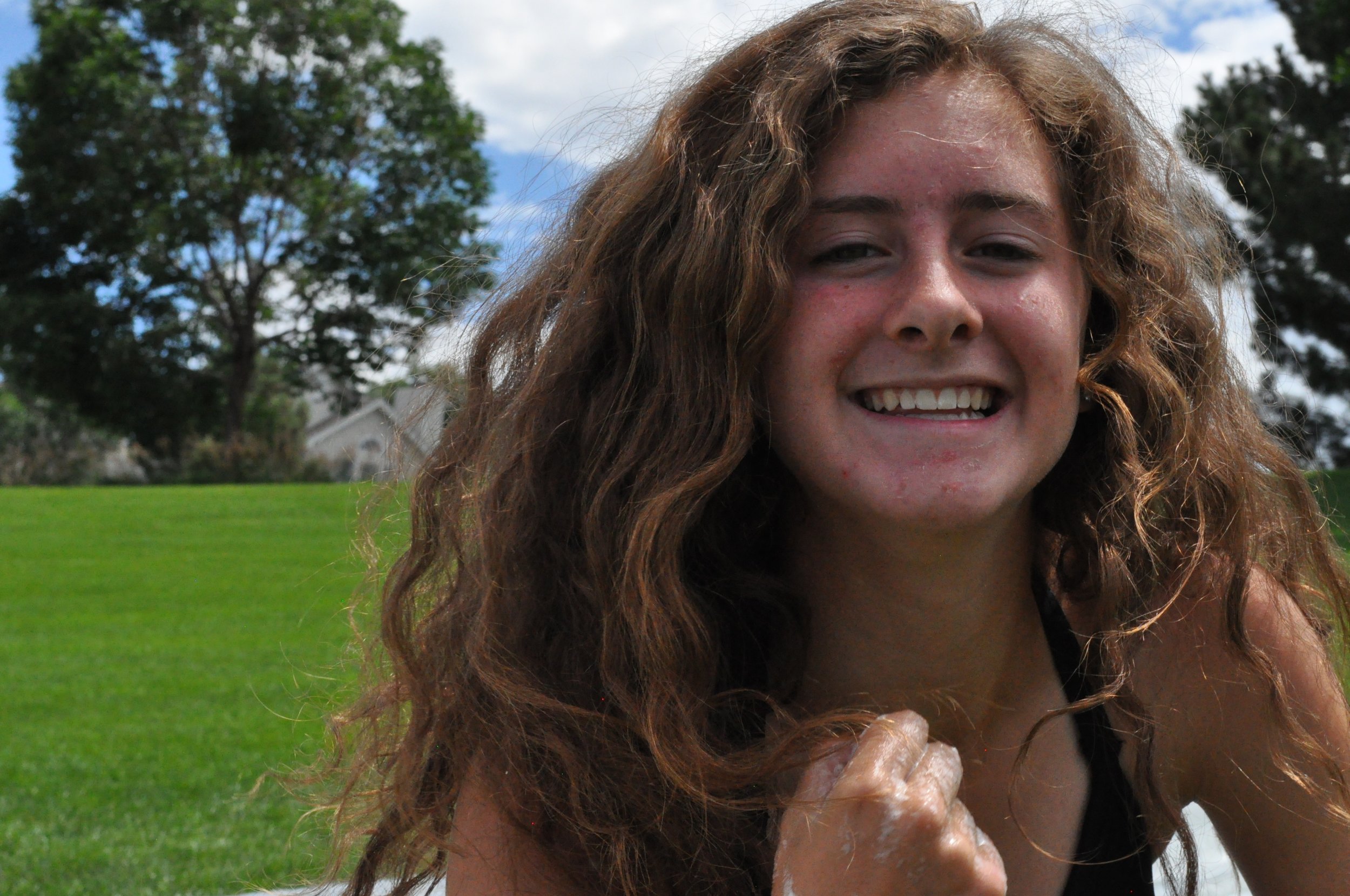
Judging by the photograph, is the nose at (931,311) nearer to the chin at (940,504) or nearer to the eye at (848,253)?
the eye at (848,253)

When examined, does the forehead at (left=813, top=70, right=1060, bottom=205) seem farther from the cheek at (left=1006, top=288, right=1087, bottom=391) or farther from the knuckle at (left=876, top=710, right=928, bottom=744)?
the knuckle at (left=876, top=710, right=928, bottom=744)

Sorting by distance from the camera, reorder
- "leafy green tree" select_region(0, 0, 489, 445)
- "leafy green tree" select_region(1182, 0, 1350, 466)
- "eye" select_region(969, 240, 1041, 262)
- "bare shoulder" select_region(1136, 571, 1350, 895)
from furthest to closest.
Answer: "leafy green tree" select_region(0, 0, 489, 445)
"leafy green tree" select_region(1182, 0, 1350, 466)
"bare shoulder" select_region(1136, 571, 1350, 895)
"eye" select_region(969, 240, 1041, 262)

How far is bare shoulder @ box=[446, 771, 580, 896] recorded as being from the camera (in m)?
1.79

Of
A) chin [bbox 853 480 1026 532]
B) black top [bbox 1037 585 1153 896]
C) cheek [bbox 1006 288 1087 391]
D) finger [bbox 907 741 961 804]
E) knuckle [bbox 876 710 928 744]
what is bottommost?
black top [bbox 1037 585 1153 896]

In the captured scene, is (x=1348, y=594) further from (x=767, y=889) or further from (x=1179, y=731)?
(x=767, y=889)

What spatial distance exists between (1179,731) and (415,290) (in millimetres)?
1499

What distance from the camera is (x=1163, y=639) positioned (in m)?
2.05

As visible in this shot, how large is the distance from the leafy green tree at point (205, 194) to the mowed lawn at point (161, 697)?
59.1ft

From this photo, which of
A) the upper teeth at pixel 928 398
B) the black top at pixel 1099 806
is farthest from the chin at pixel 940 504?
the black top at pixel 1099 806

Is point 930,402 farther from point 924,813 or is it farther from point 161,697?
point 161,697

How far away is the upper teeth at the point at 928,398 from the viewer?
5.49 feet

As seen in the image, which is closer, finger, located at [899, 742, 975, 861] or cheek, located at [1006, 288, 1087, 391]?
finger, located at [899, 742, 975, 861]

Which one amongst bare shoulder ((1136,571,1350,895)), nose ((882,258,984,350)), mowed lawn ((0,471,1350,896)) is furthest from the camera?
mowed lawn ((0,471,1350,896))

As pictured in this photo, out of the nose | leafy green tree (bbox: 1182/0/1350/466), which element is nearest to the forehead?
the nose
